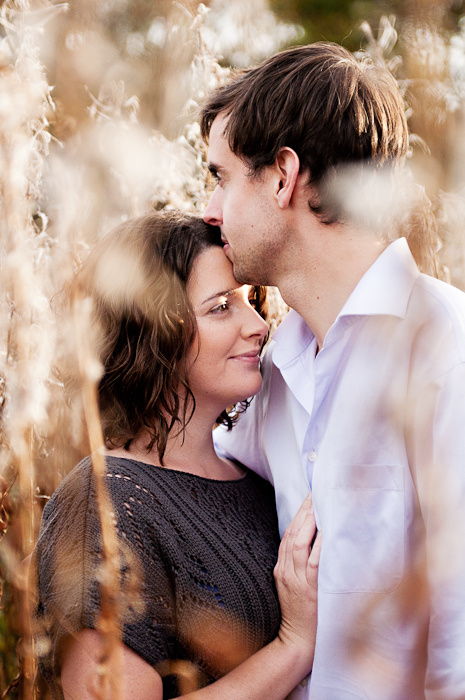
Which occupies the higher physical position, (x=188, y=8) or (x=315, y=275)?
(x=188, y=8)

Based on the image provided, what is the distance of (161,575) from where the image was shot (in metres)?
1.31

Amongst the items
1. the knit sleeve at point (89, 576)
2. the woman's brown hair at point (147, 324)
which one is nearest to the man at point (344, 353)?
the woman's brown hair at point (147, 324)

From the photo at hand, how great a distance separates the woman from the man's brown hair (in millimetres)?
305

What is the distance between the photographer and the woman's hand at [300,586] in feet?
4.47

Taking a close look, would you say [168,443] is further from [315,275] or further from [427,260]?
[427,260]

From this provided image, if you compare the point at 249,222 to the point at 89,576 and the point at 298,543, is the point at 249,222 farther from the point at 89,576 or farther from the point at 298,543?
the point at 89,576

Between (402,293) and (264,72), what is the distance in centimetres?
84

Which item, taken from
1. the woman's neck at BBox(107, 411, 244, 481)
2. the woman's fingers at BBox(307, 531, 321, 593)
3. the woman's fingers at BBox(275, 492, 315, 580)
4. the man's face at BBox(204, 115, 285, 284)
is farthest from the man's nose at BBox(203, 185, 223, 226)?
the woman's fingers at BBox(307, 531, 321, 593)

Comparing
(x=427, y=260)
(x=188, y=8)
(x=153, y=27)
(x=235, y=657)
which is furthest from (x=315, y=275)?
(x=235, y=657)

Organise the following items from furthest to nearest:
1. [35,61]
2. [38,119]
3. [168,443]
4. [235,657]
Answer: [168,443] → [235,657] → [38,119] → [35,61]

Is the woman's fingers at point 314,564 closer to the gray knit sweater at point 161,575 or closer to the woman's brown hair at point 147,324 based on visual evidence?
the gray knit sweater at point 161,575

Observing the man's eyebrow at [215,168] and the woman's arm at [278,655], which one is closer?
the woman's arm at [278,655]

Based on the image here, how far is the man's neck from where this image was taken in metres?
1.60

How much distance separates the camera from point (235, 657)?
4.37 feet
